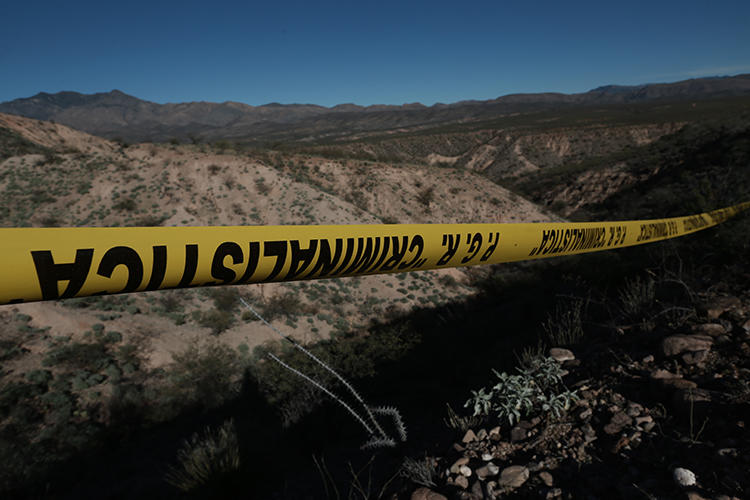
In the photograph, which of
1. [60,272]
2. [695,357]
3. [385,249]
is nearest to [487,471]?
[385,249]

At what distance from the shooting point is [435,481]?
2033 millimetres

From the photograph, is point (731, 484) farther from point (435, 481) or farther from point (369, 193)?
point (369, 193)

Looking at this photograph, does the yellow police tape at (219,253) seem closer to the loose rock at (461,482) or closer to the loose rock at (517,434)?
the loose rock at (517,434)

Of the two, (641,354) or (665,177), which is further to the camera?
(665,177)

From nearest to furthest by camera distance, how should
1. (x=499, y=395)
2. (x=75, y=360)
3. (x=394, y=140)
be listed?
1. (x=499, y=395)
2. (x=75, y=360)
3. (x=394, y=140)

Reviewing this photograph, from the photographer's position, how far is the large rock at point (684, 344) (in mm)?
2430

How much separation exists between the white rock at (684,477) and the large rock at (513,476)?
2.17 ft

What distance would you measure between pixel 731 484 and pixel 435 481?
1404 millimetres

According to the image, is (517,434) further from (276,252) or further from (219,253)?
(219,253)

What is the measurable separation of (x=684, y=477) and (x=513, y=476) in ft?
2.50

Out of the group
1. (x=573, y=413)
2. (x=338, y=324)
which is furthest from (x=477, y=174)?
(x=573, y=413)

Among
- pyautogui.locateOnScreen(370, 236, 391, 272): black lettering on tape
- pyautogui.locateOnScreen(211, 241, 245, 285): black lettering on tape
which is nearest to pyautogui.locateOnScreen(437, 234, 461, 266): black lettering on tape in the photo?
pyautogui.locateOnScreen(370, 236, 391, 272): black lettering on tape

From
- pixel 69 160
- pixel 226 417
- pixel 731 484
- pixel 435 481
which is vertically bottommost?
pixel 226 417

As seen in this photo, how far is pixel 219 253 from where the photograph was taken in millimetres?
1229
